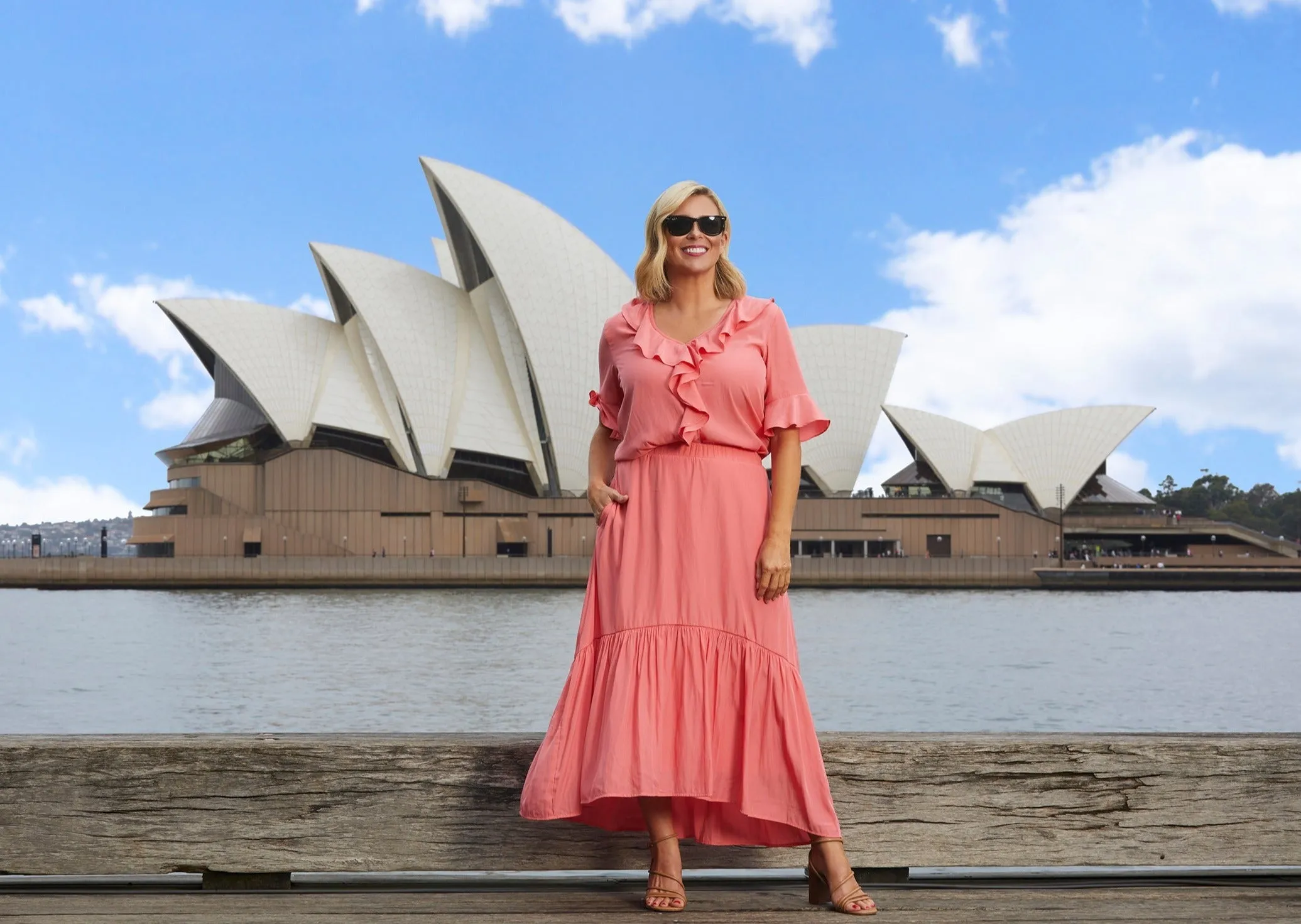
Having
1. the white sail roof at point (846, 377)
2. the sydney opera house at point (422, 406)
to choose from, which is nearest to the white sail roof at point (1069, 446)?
the white sail roof at point (846, 377)

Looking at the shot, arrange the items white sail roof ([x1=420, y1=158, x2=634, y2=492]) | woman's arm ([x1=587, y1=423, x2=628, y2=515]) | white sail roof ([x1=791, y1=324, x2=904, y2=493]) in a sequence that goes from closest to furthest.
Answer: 1. woman's arm ([x1=587, y1=423, x2=628, y2=515])
2. white sail roof ([x1=420, y1=158, x2=634, y2=492])
3. white sail roof ([x1=791, y1=324, x2=904, y2=493])

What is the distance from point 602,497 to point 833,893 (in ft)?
3.29

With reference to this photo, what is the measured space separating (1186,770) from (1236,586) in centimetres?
5037

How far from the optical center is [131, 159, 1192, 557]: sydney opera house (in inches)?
1764

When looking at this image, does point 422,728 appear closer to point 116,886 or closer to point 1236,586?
point 116,886

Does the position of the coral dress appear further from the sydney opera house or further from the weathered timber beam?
the sydney opera house

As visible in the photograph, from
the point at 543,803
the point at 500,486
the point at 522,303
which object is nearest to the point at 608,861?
the point at 543,803

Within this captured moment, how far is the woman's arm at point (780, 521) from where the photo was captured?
2701 mm

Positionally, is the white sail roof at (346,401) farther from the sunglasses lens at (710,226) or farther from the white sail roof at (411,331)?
the sunglasses lens at (710,226)

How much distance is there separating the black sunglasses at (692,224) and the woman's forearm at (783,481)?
1.62ft

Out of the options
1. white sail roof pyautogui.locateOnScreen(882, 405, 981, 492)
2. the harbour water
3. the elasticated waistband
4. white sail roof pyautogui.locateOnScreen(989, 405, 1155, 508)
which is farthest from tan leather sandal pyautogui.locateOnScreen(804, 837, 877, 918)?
white sail roof pyautogui.locateOnScreen(989, 405, 1155, 508)

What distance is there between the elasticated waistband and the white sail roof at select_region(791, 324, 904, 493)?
49645 millimetres

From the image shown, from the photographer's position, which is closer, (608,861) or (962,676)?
(608,861)

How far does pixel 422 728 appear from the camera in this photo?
12016 mm
